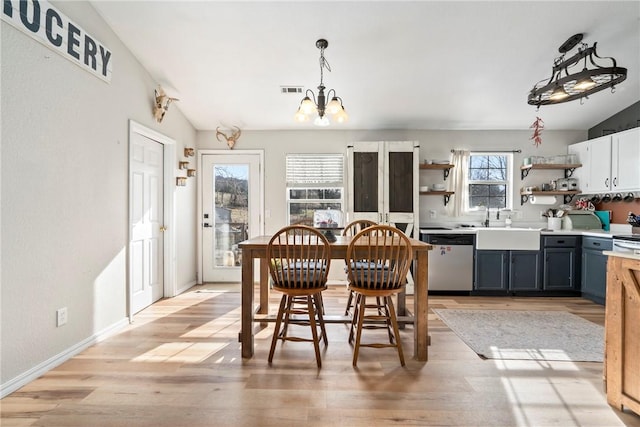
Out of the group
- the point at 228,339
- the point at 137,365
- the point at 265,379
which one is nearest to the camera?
the point at 265,379

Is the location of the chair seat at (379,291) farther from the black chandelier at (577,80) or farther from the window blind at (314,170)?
the window blind at (314,170)

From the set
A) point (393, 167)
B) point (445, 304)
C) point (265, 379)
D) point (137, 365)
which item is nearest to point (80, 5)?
point (137, 365)

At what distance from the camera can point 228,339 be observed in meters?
A: 2.62

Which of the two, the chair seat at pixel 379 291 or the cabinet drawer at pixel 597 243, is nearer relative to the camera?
the chair seat at pixel 379 291

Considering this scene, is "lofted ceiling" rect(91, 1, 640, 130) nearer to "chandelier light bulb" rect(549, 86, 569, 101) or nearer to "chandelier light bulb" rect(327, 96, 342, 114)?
"chandelier light bulb" rect(549, 86, 569, 101)

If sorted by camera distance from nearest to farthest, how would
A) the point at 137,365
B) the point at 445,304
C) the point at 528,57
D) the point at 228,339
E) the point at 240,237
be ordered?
the point at 137,365, the point at 228,339, the point at 528,57, the point at 445,304, the point at 240,237

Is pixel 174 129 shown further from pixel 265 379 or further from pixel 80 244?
pixel 265 379

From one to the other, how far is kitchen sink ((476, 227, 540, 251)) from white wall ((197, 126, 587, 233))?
2.35 feet

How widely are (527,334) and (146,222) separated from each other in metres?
4.17

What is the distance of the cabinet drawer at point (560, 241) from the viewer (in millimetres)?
3898

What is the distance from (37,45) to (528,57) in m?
4.25

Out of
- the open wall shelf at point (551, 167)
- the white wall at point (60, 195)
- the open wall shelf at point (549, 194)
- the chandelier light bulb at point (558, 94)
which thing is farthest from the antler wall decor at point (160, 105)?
the open wall shelf at point (549, 194)

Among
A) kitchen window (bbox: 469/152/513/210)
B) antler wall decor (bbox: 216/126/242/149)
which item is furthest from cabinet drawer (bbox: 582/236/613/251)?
antler wall decor (bbox: 216/126/242/149)

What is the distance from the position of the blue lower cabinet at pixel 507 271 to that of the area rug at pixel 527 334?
0.61 m
